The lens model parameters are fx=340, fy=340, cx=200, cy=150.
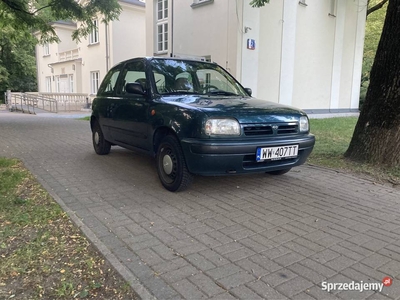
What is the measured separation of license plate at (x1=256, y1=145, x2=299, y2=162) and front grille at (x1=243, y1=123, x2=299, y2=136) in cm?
20

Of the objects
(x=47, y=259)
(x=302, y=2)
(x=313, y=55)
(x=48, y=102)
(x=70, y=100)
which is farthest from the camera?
(x=70, y=100)

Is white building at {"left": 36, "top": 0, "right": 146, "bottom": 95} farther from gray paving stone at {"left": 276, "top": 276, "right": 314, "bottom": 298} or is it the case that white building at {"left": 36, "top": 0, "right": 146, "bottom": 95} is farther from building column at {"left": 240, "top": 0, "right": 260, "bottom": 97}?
gray paving stone at {"left": 276, "top": 276, "right": 314, "bottom": 298}

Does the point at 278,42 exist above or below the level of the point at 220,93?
above

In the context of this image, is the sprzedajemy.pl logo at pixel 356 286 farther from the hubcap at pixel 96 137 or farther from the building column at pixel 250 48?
the building column at pixel 250 48

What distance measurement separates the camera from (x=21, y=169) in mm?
5547

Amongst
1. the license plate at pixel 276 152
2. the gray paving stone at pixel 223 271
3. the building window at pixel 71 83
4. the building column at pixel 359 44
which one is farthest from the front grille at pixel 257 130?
the building window at pixel 71 83

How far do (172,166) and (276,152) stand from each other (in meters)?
1.32

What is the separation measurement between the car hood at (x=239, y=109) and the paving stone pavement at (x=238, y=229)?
3.34ft

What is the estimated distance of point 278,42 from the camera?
45.8 feet

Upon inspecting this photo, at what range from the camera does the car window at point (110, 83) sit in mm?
6046

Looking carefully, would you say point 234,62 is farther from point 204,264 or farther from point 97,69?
point 97,69

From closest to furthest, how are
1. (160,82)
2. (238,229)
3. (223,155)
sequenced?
1. (238,229)
2. (223,155)
3. (160,82)

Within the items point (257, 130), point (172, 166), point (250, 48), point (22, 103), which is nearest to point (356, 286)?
point (257, 130)

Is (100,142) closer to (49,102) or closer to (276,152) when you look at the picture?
(276,152)
